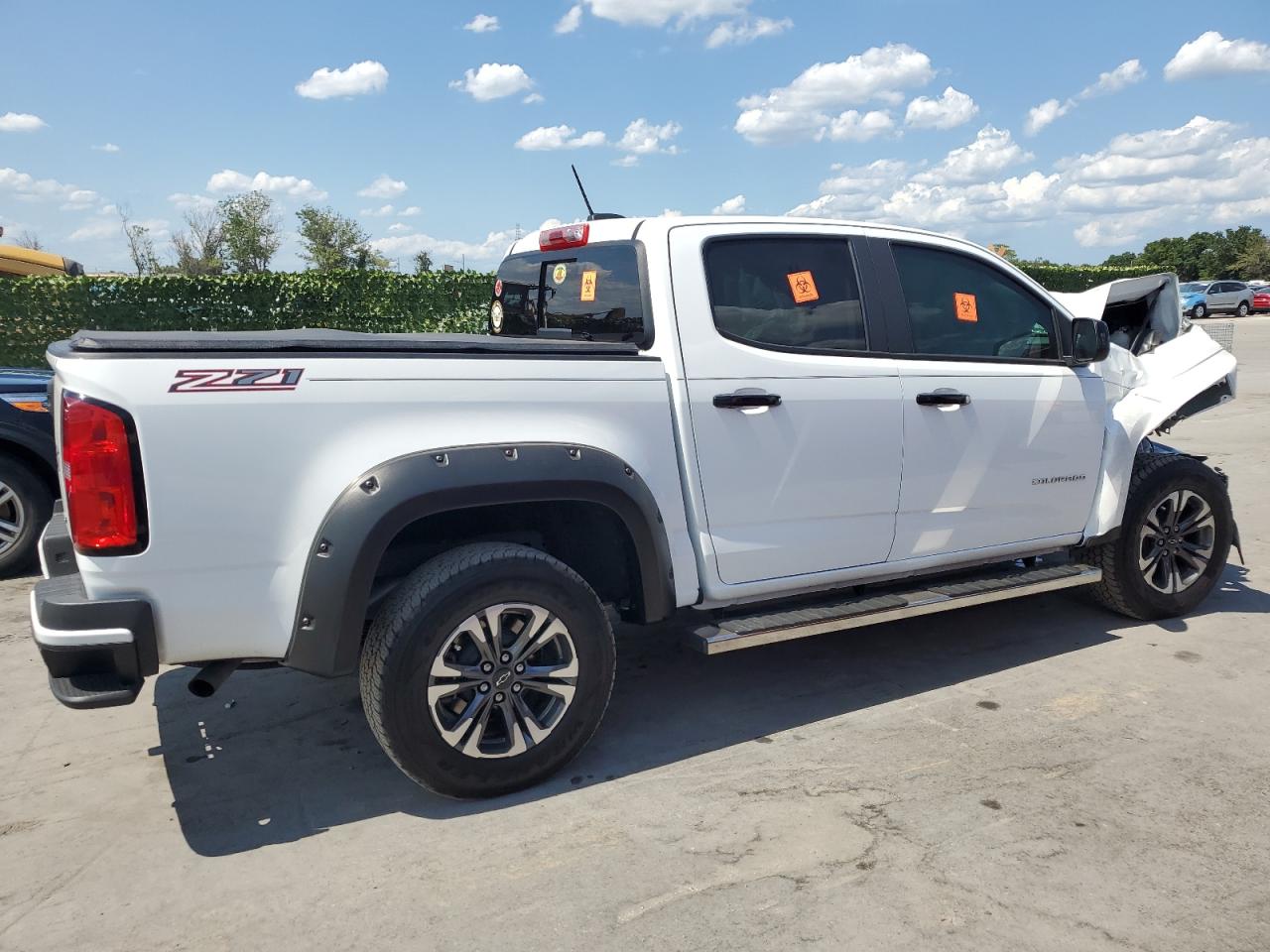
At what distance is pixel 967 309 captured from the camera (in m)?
4.24

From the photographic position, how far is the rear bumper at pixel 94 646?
2.61 meters

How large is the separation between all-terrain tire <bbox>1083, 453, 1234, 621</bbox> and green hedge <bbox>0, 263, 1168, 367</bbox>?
41.2 feet

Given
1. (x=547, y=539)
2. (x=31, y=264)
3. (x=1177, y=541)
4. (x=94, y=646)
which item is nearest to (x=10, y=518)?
(x=94, y=646)

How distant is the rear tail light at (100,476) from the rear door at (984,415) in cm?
279

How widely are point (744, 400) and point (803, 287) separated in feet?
2.10

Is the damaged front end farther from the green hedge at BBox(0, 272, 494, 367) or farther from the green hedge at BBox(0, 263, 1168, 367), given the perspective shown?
the green hedge at BBox(0, 272, 494, 367)

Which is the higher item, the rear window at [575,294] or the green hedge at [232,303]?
the green hedge at [232,303]

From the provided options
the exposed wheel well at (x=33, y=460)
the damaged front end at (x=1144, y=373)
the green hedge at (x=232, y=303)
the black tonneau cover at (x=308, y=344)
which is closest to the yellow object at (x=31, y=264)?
the green hedge at (x=232, y=303)

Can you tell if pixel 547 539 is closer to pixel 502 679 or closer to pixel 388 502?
pixel 502 679

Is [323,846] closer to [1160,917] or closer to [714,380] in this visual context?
[714,380]

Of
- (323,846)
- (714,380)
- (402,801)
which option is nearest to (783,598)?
(714,380)

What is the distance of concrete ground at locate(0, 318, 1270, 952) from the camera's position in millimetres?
2545

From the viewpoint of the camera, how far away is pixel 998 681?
421 centimetres

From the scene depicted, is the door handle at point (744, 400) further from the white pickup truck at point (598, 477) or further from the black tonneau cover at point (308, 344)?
the black tonneau cover at point (308, 344)
